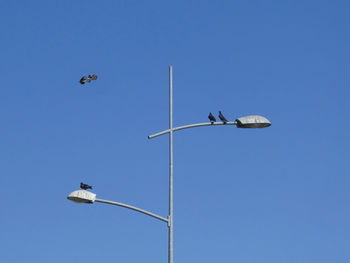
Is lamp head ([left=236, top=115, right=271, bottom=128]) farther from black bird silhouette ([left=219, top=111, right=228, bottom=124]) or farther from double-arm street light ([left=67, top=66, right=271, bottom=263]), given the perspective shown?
black bird silhouette ([left=219, top=111, right=228, bottom=124])

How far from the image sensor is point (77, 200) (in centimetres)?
2266

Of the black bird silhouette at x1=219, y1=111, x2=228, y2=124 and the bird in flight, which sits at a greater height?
the bird in flight

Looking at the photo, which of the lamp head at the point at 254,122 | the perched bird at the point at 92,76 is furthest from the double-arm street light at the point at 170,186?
the perched bird at the point at 92,76

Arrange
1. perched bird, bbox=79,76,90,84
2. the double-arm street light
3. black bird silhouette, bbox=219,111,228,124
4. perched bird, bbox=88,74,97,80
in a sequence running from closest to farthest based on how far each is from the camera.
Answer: the double-arm street light < black bird silhouette, bbox=219,111,228,124 < perched bird, bbox=79,76,90,84 < perched bird, bbox=88,74,97,80

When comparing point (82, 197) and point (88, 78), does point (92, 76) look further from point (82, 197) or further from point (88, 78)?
point (82, 197)

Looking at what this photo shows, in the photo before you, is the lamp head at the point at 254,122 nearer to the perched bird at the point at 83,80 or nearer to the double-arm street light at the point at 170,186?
the double-arm street light at the point at 170,186

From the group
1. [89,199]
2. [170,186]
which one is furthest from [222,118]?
[89,199]

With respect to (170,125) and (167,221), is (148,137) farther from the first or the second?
(167,221)

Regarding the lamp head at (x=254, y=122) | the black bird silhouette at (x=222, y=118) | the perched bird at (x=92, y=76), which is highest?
the perched bird at (x=92, y=76)

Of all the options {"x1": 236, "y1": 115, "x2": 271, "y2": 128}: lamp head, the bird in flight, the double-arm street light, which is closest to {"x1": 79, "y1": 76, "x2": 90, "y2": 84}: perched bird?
the bird in flight

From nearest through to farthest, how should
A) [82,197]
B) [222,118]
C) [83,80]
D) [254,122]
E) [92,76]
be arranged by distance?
[82,197] → [254,122] → [222,118] → [83,80] → [92,76]

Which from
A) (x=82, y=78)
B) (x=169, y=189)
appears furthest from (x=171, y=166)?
(x=82, y=78)

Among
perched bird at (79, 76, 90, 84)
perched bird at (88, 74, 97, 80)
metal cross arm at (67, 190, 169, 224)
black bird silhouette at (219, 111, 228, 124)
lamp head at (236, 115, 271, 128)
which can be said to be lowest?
metal cross arm at (67, 190, 169, 224)

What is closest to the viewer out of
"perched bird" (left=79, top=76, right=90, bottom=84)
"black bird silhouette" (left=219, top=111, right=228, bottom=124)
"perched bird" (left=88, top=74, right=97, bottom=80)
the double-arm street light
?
the double-arm street light
